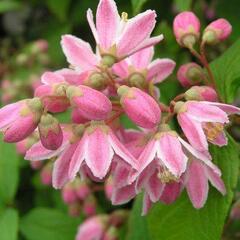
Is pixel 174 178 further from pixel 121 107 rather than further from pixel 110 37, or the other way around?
pixel 110 37

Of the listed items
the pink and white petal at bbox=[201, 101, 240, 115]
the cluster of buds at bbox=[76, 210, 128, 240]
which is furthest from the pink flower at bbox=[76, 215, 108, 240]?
the pink and white petal at bbox=[201, 101, 240, 115]

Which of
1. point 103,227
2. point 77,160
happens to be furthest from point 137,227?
point 77,160

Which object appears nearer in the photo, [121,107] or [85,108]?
[85,108]

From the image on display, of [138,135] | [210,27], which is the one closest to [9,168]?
[138,135]

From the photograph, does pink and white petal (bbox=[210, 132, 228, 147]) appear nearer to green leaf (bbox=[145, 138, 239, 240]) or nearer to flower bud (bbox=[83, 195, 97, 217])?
green leaf (bbox=[145, 138, 239, 240])

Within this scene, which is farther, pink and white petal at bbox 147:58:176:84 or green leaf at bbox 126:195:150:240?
green leaf at bbox 126:195:150:240

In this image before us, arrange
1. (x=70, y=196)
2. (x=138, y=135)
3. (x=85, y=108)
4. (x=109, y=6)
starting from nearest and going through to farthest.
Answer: (x=85, y=108) → (x=109, y=6) → (x=138, y=135) → (x=70, y=196)

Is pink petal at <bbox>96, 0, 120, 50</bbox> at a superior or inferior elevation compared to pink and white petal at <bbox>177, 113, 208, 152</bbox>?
superior
